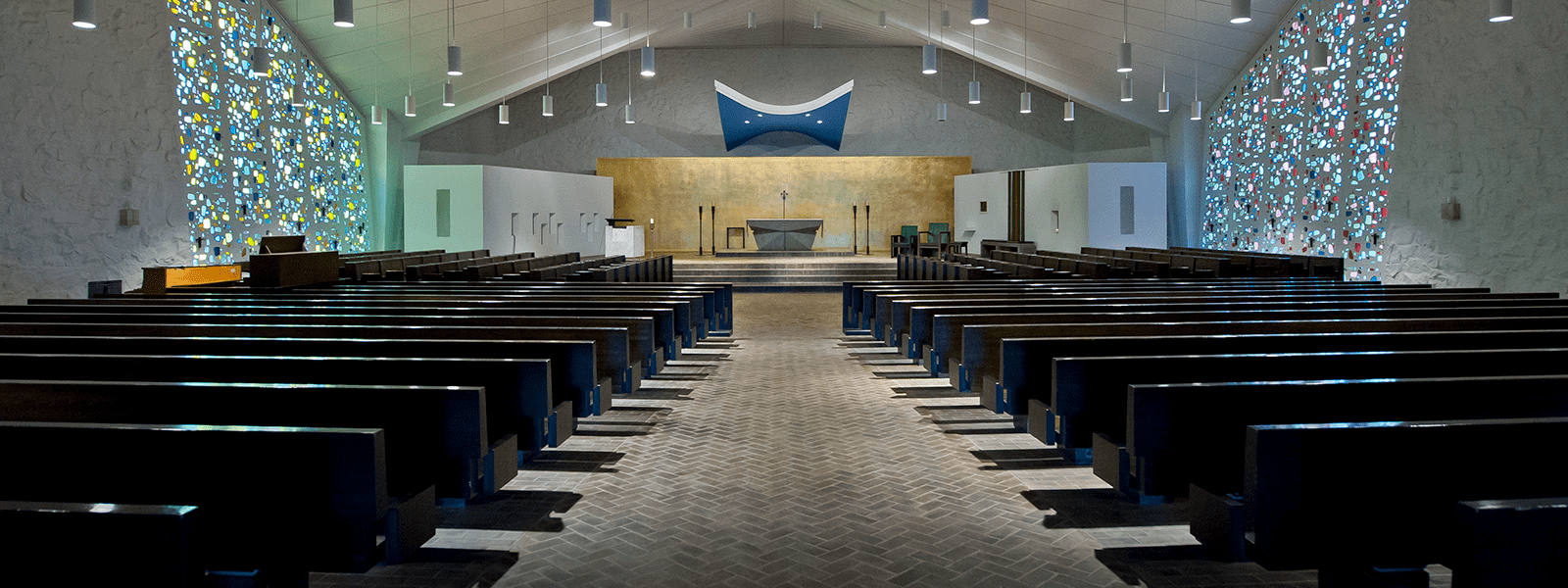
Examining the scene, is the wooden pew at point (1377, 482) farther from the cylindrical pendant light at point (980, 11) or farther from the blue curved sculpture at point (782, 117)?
the blue curved sculpture at point (782, 117)

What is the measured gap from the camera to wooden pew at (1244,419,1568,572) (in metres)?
1.78

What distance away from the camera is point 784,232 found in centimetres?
2005

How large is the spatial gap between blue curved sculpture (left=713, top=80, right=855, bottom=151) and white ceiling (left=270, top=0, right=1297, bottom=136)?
1.58 metres

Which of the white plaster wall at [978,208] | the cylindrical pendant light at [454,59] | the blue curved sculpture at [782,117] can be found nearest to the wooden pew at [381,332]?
the cylindrical pendant light at [454,59]

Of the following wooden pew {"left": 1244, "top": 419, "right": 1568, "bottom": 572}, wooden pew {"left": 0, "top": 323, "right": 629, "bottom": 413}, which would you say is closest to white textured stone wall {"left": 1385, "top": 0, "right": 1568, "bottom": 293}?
wooden pew {"left": 1244, "top": 419, "right": 1568, "bottom": 572}

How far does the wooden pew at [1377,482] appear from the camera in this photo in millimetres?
1778

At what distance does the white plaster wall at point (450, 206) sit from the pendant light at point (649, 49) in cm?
388

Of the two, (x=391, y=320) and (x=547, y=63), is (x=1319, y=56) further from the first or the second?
(x=547, y=63)

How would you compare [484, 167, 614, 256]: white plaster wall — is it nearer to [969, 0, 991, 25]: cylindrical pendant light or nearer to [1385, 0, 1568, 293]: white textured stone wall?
[969, 0, 991, 25]: cylindrical pendant light

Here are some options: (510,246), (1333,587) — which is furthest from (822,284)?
(1333,587)

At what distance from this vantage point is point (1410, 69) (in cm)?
959

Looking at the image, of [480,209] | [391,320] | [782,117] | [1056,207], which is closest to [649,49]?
[480,209]

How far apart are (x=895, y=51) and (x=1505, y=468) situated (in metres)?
20.7

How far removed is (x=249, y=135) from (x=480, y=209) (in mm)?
4692
